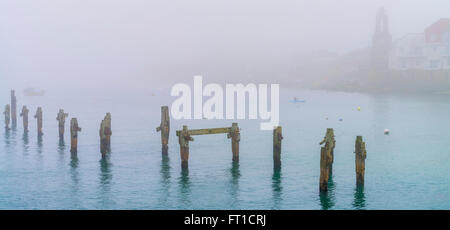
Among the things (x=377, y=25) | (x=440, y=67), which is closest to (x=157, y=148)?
(x=440, y=67)

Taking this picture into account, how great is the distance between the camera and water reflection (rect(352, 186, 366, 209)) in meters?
24.4

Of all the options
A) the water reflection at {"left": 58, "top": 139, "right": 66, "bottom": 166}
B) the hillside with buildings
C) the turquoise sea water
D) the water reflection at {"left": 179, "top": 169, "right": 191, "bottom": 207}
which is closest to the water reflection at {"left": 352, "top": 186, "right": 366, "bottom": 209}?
the turquoise sea water

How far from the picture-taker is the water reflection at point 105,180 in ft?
83.1

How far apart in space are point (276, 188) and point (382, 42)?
4500 inches

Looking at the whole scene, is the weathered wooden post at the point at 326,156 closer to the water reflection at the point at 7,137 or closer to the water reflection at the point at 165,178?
the water reflection at the point at 165,178

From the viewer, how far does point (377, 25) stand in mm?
136375

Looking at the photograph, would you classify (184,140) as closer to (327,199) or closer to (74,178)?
(74,178)

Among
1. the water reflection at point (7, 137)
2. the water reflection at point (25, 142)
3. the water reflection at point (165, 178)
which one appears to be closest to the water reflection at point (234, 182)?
the water reflection at point (165, 178)

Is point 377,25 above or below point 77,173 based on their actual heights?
above

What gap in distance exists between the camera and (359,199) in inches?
1001

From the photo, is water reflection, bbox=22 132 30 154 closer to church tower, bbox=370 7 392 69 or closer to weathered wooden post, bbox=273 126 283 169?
weathered wooden post, bbox=273 126 283 169

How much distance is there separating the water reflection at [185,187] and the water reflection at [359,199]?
738 cm
